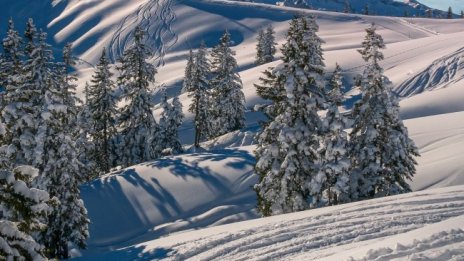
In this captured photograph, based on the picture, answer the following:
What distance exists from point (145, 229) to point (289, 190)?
521 inches

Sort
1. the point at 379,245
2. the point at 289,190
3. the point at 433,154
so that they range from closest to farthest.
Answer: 1. the point at 379,245
2. the point at 289,190
3. the point at 433,154

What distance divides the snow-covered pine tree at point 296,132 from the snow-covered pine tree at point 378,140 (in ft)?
6.77

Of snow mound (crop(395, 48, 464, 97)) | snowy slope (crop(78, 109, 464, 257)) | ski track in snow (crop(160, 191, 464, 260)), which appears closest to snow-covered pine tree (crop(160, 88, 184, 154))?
snowy slope (crop(78, 109, 464, 257))

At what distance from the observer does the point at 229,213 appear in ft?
104

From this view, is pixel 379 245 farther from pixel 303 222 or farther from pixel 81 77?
pixel 81 77

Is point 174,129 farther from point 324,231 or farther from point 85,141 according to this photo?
point 324,231

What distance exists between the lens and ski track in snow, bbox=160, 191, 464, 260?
1305cm

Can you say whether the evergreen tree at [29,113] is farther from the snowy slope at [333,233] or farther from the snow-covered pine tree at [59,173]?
the snowy slope at [333,233]

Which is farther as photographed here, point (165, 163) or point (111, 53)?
point (111, 53)

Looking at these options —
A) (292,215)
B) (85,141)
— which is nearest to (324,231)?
(292,215)

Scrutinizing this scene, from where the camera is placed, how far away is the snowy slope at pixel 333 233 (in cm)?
1084

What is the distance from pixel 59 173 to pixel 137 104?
65.5ft

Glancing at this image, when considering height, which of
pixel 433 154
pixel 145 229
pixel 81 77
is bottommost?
pixel 145 229

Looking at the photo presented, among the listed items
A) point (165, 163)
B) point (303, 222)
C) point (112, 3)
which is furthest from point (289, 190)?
point (112, 3)
